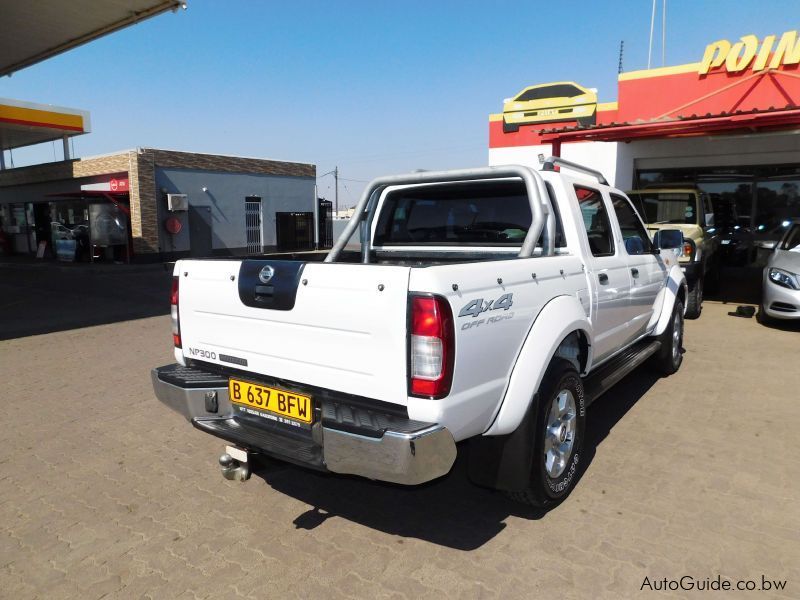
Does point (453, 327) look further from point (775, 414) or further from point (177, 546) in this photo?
point (775, 414)

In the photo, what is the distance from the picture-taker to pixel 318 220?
26125 millimetres

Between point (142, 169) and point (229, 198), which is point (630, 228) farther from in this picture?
point (229, 198)

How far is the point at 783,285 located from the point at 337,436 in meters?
8.00

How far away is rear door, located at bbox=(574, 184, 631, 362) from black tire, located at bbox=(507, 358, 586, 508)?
0.66m

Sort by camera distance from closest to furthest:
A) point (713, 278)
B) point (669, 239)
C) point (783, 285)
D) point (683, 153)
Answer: point (669, 239), point (783, 285), point (713, 278), point (683, 153)

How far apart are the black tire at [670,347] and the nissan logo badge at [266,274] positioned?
4.11m

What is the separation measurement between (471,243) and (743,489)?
7.61 feet

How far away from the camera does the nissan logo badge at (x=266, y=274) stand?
9.01 ft

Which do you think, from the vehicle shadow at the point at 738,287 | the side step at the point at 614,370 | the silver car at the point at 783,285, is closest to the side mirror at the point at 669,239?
the side step at the point at 614,370

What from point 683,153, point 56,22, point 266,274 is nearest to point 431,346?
point 266,274

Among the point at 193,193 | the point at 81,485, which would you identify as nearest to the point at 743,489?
the point at 81,485

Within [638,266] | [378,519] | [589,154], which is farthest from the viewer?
[589,154]

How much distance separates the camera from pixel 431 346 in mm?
2283

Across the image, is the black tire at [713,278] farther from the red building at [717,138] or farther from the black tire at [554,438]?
the black tire at [554,438]
